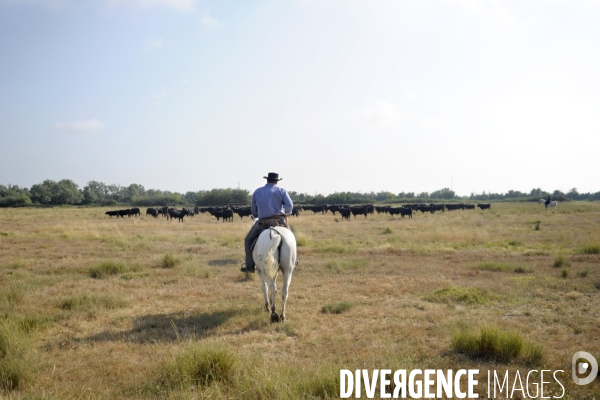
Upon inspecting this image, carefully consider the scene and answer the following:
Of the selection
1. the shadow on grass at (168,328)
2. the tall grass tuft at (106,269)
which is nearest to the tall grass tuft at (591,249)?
the shadow on grass at (168,328)

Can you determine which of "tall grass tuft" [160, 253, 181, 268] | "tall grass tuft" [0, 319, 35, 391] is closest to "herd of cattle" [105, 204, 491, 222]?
"tall grass tuft" [160, 253, 181, 268]

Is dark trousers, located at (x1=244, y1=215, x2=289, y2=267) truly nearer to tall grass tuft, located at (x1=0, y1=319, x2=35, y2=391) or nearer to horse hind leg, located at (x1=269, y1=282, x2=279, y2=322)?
horse hind leg, located at (x1=269, y1=282, x2=279, y2=322)

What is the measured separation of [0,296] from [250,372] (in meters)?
7.39

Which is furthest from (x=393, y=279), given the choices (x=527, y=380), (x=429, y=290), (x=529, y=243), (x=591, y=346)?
(x=529, y=243)

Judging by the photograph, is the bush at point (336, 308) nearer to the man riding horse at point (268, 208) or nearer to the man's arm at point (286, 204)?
the man riding horse at point (268, 208)

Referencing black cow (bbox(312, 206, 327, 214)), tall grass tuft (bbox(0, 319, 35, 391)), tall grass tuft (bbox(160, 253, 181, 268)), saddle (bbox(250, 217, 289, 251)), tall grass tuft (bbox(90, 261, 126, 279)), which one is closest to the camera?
tall grass tuft (bbox(0, 319, 35, 391))

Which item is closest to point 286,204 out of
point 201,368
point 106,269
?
point 201,368

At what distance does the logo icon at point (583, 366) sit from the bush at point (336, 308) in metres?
4.22

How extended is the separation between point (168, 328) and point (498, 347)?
5645 millimetres

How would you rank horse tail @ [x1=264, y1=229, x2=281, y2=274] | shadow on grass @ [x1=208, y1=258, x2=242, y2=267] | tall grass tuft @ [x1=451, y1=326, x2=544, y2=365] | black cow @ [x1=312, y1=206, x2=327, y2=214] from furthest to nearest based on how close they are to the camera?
1. black cow @ [x1=312, y1=206, x2=327, y2=214]
2. shadow on grass @ [x1=208, y1=258, x2=242, y2=267]
3. horse tail @ [x1=264, y1=229, x2=281, y2=274]
4. tall grass tuft @ [x1=451, y1=326, x2=544, y2=365]

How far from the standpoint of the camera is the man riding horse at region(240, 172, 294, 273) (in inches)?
333

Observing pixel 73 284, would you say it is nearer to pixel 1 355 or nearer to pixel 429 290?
pixel 1 355

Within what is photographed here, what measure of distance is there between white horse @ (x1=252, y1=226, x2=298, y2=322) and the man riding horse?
0.31 m

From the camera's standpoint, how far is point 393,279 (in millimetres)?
12086
